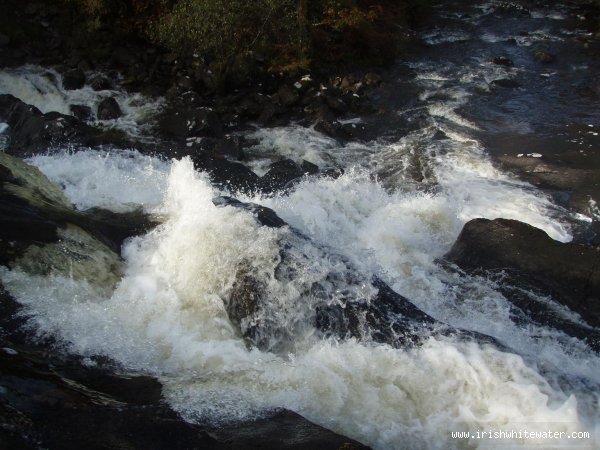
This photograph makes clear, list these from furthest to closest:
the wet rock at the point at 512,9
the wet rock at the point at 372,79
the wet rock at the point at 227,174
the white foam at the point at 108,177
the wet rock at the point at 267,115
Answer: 1. the wet rock at the point at 512,9
2. the wet rock at the point at 372,79
3. the wet rock at the point at 267,115
4. the wet rock at the point at 227,174
5. the white foam at the point at 108,177

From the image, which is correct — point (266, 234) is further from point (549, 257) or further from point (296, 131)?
point (296, 131)

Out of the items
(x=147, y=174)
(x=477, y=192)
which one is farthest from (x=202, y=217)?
(x=477, y=192)

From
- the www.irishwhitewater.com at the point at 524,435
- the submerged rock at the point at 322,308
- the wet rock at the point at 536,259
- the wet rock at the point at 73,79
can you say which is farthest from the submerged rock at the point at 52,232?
the wet rock at the point at 73,79

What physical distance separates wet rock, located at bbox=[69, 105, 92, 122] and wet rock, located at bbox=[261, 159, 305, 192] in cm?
561

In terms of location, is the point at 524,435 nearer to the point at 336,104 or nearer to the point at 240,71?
the point at 336,104

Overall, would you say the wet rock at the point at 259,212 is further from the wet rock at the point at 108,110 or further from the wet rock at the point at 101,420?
the wet rock at the point at 108,110

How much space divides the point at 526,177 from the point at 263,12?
9.14 meters

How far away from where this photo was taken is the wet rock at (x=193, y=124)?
1238 cm

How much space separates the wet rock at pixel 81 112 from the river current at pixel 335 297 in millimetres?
1515

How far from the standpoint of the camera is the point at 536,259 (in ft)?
24.1

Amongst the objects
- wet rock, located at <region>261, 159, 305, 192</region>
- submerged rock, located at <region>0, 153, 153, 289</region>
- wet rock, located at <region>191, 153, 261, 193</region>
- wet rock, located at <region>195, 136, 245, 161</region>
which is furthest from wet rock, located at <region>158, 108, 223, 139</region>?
submerged rock, located at <region>0, 153, 153, 289</region>

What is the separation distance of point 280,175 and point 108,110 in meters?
5.79

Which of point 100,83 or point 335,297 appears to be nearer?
point 335,297

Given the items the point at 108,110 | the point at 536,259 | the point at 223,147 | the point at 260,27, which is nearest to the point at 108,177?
the point at 223,147
